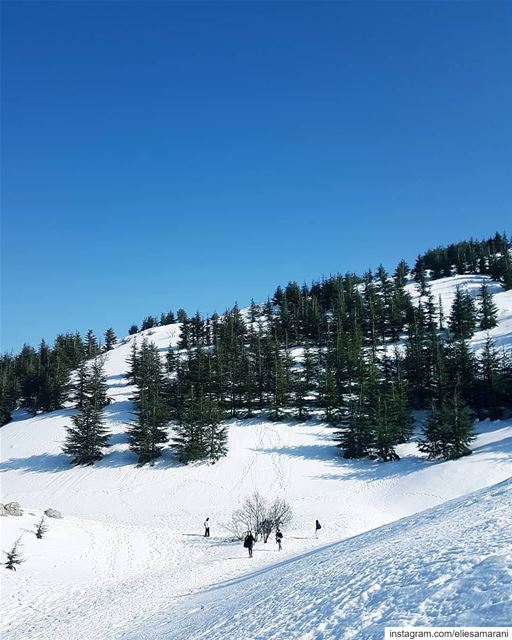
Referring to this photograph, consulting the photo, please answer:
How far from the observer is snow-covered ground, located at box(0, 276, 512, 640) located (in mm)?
9805

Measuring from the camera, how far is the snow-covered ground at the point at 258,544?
386 inches

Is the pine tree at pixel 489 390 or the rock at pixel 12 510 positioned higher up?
the pine tree at pixel 489 390

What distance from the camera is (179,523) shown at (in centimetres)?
3684

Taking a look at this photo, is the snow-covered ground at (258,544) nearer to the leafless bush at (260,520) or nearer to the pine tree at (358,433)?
the leafless bush at (260,520)

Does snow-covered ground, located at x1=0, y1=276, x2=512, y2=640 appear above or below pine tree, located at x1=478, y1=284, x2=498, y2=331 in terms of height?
below

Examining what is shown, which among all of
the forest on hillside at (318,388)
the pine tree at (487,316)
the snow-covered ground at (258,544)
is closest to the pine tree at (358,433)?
the forest on hillside at (318,388)

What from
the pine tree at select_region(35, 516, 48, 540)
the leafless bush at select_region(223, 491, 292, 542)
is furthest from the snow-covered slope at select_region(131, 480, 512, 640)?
the pine tree at select_region(35, 516, 48, 540)

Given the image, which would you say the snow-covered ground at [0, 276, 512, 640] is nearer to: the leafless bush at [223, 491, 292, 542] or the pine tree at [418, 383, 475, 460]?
the leafless bush at [223, 491, 292, 542]

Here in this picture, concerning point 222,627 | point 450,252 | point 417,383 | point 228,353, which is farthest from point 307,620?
point 450,252

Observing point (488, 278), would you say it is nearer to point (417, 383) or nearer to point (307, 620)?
point (417, 383)

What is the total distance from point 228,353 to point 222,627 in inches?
2454

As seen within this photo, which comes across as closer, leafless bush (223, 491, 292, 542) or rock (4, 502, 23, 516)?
leafless bush (223, 491, 292, 542)

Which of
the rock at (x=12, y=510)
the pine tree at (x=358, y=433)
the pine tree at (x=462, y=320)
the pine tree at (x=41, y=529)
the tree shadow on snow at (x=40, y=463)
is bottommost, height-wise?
the tree shadow on snow at (x=40, y=463)

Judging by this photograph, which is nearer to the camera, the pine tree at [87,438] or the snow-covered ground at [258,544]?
the snow-covered ground at [258,544]
